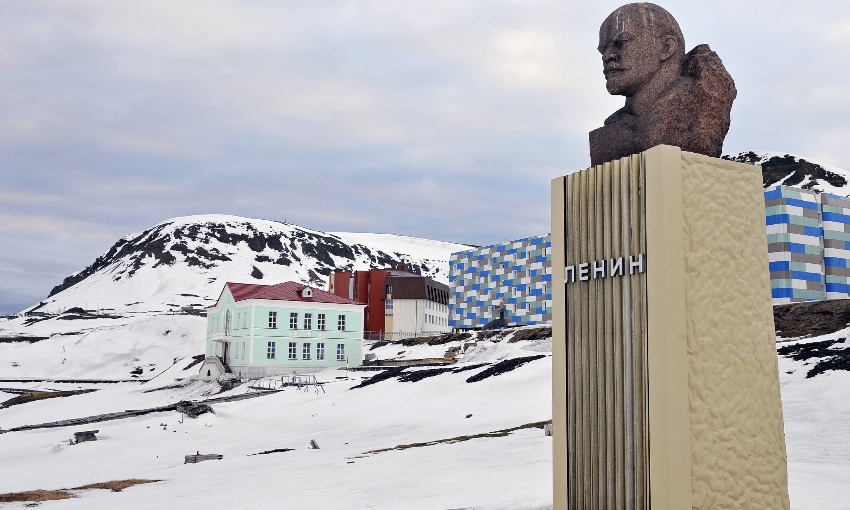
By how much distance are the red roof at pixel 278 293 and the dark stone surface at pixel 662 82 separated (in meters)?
40.4

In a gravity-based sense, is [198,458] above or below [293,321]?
below

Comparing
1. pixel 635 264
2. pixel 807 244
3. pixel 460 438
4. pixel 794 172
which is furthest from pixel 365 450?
pixel 794 172

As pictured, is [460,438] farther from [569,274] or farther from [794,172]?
[794,172]

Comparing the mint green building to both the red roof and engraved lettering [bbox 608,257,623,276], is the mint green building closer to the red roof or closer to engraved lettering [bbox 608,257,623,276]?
the red roof

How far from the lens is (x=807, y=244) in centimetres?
4925

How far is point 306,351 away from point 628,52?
4182 centimetres

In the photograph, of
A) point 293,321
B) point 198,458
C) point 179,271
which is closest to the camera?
point 198,458

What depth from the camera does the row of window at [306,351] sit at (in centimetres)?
4588

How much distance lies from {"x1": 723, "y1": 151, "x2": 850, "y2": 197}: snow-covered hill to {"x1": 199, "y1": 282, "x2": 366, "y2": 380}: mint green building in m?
148

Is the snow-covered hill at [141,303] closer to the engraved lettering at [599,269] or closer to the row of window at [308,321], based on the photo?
the row of window at [308,321]

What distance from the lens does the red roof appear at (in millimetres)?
46812

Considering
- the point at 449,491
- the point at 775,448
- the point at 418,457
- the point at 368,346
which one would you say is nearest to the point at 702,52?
the point at 775,448

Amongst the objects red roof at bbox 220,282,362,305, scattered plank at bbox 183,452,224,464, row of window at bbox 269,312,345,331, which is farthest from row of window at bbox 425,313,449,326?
scattered plank at bbox 183,452,224,464

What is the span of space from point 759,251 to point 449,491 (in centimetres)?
625
